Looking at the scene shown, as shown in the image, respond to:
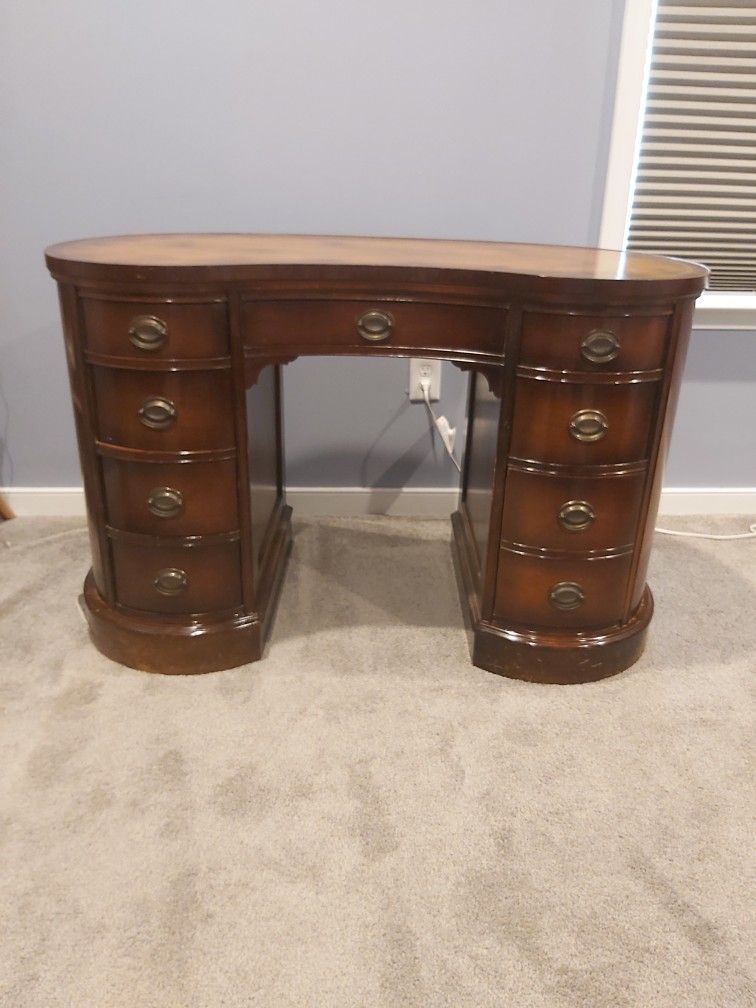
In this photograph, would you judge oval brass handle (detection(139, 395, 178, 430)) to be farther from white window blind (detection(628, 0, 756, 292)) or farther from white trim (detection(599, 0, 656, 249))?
white window blind (detection(628, 0, 756, 292))

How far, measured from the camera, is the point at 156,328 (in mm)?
1099

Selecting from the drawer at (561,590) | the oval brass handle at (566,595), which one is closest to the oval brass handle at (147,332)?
the drawer at (561,590)

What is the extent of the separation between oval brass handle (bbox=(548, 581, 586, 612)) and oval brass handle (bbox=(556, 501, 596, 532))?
0.33 feet

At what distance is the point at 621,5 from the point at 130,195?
1070 mm

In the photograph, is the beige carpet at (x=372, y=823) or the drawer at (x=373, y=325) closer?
the beige carpet at (x=372, y=823)

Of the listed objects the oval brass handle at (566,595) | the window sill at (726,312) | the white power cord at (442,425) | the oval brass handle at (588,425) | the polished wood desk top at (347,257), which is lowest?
the oval brass handle at (566,595)

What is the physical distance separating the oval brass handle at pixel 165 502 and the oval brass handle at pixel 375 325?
390 millimetres

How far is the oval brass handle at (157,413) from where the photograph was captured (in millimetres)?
1147

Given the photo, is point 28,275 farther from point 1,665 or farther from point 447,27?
point 447,27

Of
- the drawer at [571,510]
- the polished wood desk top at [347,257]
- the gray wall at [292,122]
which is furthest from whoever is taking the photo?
the gray wall at [292,122]

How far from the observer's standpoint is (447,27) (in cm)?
150

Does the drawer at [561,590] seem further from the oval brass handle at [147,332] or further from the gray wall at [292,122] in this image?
the gray wall at [292,122]

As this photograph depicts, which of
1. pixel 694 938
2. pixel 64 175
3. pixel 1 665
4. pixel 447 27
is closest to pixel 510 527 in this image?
pixel 694 938

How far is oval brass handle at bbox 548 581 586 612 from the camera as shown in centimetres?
126
